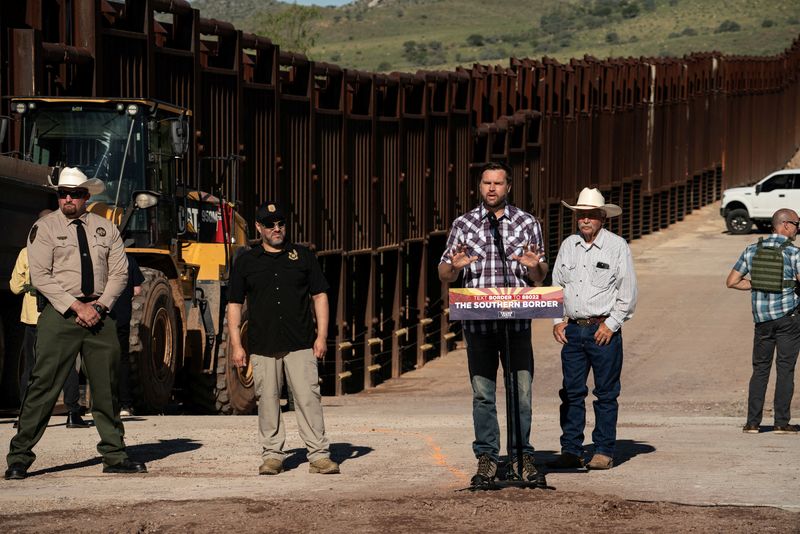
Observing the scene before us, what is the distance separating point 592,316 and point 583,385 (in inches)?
20.5

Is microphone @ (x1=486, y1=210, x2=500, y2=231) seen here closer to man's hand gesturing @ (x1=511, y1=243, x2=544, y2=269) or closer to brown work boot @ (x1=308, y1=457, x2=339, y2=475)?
man's hand gesturing @ (x1=511, y1=243, x2=544, y2=269)

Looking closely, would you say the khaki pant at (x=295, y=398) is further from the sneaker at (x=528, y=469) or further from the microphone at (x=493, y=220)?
the microphone at (x=493, y=220)

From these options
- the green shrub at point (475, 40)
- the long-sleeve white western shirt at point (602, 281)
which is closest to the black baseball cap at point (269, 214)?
the long-sleeve white western shirt at point (602, 281)

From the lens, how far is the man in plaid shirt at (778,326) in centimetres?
1286

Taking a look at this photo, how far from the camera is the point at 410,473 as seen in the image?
33.0ft

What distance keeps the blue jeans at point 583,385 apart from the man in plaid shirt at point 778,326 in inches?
107

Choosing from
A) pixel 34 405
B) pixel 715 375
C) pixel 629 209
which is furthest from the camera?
pixel 629 209

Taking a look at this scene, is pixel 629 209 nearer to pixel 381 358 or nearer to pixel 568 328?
pixel 381 358

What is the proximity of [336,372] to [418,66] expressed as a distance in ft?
343

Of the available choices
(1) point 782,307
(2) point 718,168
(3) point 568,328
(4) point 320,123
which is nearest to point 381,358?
(4) point 320,123

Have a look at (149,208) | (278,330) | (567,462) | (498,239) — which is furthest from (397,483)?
(149,208)

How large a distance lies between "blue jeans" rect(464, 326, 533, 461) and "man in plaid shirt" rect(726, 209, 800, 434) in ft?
13.0

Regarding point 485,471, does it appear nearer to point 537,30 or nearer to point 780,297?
point 780,297

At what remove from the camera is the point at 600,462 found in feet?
34.0
